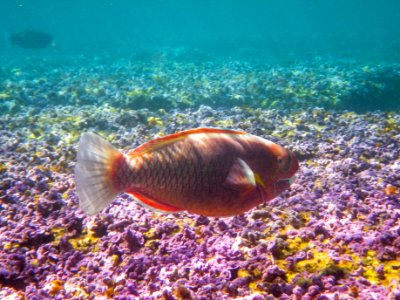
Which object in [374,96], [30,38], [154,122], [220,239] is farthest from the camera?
[30,38]

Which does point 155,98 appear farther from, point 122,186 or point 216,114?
point 122,186

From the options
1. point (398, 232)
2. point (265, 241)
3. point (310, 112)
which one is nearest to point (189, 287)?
point (265, 241)

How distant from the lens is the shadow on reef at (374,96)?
10.6m

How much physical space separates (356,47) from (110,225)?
42678 millimetres

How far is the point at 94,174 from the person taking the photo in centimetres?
189

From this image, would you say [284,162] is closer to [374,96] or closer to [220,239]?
[220,239]

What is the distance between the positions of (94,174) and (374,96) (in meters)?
11.6

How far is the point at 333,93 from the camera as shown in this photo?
10820 mm

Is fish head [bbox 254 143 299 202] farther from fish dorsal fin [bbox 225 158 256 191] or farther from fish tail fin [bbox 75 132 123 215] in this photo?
fish tail fin [bbox 75 132 123 215]

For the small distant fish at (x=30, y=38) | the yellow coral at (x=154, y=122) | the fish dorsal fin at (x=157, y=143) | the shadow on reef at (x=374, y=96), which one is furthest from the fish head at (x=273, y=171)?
the small distant fish at (x=30, y=38)

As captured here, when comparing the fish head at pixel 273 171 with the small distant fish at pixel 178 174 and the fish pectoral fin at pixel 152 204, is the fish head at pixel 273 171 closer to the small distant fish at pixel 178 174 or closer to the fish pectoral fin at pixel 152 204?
the small distant fish at pixel 178 174

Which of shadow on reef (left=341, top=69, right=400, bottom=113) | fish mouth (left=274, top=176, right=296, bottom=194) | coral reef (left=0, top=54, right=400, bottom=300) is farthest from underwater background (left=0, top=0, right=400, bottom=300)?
shadow on reef (left=341, top=69, right=400, bottom=113)

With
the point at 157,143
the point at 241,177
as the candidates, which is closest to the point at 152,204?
the point at 157,143

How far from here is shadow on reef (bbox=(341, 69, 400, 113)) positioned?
1058cm
